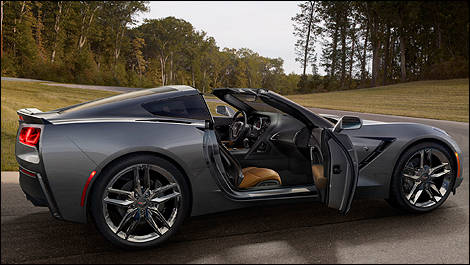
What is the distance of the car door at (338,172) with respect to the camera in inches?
132

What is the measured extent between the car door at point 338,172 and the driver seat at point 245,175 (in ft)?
1.77

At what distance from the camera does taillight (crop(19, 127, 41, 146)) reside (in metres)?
2.88

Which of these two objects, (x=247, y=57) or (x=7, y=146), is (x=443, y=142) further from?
(x=247, y=57)

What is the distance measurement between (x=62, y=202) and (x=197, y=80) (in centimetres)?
5301

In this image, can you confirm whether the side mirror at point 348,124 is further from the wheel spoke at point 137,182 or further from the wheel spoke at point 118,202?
the wheel spoke at point 118,202

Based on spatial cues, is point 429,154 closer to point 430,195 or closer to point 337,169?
point 430,195

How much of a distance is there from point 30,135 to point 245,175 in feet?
6.46

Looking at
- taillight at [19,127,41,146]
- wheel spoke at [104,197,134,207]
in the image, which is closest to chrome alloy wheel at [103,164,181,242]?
wheel spoke at [104,197,134,207]

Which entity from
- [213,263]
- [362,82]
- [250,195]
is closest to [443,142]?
[250,195]

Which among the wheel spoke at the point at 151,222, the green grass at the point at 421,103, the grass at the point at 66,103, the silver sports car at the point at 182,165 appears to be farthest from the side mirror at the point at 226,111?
the green grass at the point at 421,103

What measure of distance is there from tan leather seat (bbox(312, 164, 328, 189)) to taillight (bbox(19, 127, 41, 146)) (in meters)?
2.35

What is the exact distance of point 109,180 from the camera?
293cm

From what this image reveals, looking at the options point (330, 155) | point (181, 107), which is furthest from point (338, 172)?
point (181, 107)

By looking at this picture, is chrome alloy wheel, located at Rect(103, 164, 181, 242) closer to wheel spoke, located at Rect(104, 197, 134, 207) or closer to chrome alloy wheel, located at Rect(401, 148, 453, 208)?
wheel spoke, located at Rect(104, 197, 134, 207)
